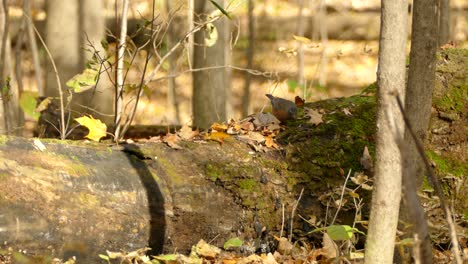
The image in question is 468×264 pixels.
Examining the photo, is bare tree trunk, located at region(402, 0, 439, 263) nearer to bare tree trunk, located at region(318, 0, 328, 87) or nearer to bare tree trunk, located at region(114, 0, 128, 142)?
bare tree trunk, located at region(114, 0, 128, 142)

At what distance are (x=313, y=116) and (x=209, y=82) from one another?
5.19 m

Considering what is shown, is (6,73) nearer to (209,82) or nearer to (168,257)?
(209,82)

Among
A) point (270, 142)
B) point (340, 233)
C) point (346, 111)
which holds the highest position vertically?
point (346, 111)

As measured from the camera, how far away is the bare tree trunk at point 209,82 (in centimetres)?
942

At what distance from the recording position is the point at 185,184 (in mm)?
3771

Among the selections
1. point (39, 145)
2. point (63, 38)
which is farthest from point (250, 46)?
point (39, 145)

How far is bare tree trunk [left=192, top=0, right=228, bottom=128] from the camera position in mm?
9422

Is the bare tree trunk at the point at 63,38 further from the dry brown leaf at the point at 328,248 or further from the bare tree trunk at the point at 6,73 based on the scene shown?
the dry brown leaf at the point at 328,248

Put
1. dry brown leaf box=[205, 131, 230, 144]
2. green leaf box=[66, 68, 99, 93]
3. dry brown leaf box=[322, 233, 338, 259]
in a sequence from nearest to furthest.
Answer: dry brown leaf box=[322, 233, 338, 259] → dry brown leaf box=[205, 131, 230, 144] → green leaf box=[66, 68, 99, 93]

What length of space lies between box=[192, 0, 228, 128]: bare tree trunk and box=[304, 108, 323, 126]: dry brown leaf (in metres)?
4.65

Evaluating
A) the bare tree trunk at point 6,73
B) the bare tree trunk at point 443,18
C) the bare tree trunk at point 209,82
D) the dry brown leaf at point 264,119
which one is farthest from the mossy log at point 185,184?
the bare tree trunk at point 209,82

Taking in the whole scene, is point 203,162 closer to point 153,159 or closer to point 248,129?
point 153,159

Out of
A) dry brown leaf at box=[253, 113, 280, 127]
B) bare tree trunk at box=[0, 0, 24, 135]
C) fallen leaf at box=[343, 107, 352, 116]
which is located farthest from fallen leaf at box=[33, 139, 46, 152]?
bare tree trunk at box=[0, 0, 24, 135]

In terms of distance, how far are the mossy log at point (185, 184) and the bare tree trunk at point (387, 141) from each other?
0.91m
